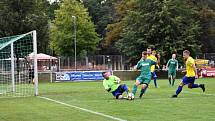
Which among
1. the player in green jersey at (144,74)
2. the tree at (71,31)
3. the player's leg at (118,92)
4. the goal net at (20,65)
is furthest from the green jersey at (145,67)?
the tree at (71,31)

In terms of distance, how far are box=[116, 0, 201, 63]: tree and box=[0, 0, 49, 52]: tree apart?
1144 centimetres

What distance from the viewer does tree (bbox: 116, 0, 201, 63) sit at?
5238 cm

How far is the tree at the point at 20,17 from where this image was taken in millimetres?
46819

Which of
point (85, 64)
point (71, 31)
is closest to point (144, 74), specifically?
point (85, 64)

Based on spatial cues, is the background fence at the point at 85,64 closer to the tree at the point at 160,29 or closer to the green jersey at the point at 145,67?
the tree at the point at 160,29

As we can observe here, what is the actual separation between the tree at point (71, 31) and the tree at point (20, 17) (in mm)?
24968

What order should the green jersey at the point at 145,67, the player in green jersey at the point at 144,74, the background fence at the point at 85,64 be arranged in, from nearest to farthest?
the player in green jersey at the point at 144,74
the green jersey at the point at 145,67
the background fence at the point at 85,64

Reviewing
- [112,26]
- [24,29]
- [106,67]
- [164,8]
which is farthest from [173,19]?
[112,26]

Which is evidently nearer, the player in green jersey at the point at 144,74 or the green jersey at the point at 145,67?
the player in green jersey at the point at 144,74

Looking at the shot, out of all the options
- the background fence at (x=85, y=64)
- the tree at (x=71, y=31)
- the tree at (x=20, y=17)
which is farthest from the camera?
the tree at (x=71, y=31)

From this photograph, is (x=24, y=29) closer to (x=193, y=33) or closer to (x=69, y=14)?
(x=193, y=33)

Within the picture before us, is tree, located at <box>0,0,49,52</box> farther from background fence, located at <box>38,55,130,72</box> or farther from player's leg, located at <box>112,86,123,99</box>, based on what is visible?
player's leg, located at <box>112,86,123,99</box>

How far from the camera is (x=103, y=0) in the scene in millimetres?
108062

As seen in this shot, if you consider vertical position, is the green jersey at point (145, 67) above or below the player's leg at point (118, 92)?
above
